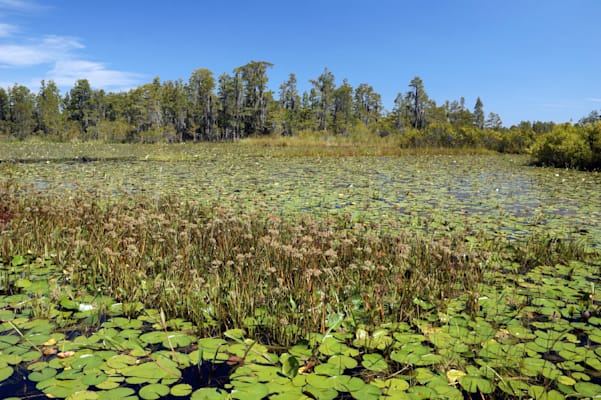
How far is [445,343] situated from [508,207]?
242 inches

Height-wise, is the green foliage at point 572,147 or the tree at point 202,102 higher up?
the tree at point 202,102

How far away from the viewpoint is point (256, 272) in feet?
12.9

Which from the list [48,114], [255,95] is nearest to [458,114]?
[255,95]

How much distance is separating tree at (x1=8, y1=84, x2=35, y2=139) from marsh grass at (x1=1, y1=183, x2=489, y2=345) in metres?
62.1

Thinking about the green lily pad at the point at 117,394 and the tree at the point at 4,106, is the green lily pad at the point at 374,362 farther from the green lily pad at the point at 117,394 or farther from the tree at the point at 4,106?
the tree at the point at 4,106

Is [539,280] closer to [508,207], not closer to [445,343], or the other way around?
[445,343]

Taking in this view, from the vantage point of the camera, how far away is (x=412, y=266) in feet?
13.8

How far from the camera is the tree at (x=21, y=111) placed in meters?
59.1

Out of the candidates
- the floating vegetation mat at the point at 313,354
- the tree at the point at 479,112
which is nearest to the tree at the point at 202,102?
the tree at the point at 479,112

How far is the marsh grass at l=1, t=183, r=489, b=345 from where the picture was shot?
3.25 meters

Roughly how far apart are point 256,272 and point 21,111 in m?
69.9

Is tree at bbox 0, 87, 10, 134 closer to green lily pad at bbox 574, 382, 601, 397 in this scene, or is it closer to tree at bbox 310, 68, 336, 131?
tree at bbox 310, 68, 336, 131

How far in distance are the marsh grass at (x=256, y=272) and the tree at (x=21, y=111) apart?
62120 mm

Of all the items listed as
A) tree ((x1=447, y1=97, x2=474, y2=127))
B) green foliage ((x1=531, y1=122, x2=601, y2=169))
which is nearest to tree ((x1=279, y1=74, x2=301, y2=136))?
tree ((x1=447, y1=97, x2=474, y2=127))
